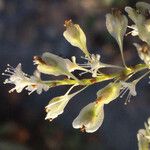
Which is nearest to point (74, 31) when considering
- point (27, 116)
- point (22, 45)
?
point (27, 116)

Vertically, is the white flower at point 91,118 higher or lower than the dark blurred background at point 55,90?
lower

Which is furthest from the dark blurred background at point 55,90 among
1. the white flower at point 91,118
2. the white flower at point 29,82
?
the white flower at point 91,118

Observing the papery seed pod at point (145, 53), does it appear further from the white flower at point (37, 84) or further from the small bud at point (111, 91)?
the white flower at point (37, 84)

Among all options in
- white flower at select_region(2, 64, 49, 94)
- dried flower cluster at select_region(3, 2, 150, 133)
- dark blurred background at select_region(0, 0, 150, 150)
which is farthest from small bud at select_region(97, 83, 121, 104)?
dark blurred background at select_region(0, 0, 150, 150)

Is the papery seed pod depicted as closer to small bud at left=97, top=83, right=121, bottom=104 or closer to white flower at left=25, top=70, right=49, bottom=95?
small bud at left=97, top=83, right=121, bottom=104

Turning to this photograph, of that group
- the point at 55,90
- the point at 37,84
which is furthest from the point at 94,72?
the point at 55,90

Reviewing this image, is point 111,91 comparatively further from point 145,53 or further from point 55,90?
point 55,90
